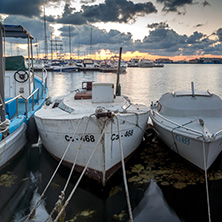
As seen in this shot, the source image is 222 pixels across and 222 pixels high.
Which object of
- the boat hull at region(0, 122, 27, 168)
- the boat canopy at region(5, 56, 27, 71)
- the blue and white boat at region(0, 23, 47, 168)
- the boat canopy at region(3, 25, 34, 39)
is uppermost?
the boat canopy at region(3, 25, 34, 39)

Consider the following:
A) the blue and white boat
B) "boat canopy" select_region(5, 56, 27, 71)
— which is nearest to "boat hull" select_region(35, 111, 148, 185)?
the blue and white boat

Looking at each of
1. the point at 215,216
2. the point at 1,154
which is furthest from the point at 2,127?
the point at 215,216

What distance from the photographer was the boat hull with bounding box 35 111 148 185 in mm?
7102

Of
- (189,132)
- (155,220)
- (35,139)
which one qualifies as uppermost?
(189,132)

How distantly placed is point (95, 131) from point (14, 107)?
6203mm

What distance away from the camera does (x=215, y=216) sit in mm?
6379

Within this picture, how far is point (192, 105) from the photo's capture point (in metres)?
10.3

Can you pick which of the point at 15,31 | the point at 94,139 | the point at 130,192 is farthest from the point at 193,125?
the point at 15,31

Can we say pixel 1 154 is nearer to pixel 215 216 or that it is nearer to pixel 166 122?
pixel 166 122

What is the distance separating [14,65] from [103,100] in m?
7.59

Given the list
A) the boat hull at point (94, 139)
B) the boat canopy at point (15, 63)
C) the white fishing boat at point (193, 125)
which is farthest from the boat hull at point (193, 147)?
the boat canopy at point (15, 63)

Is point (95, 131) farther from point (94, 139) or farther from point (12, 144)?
point (12, 144)

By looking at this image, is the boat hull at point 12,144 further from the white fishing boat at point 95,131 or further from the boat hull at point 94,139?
the boat hull at point 94,139

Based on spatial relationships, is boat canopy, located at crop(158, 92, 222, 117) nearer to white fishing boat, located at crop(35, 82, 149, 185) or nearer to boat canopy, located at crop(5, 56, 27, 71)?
white fishing boat, located at crop(35, 82, 149, 185)
